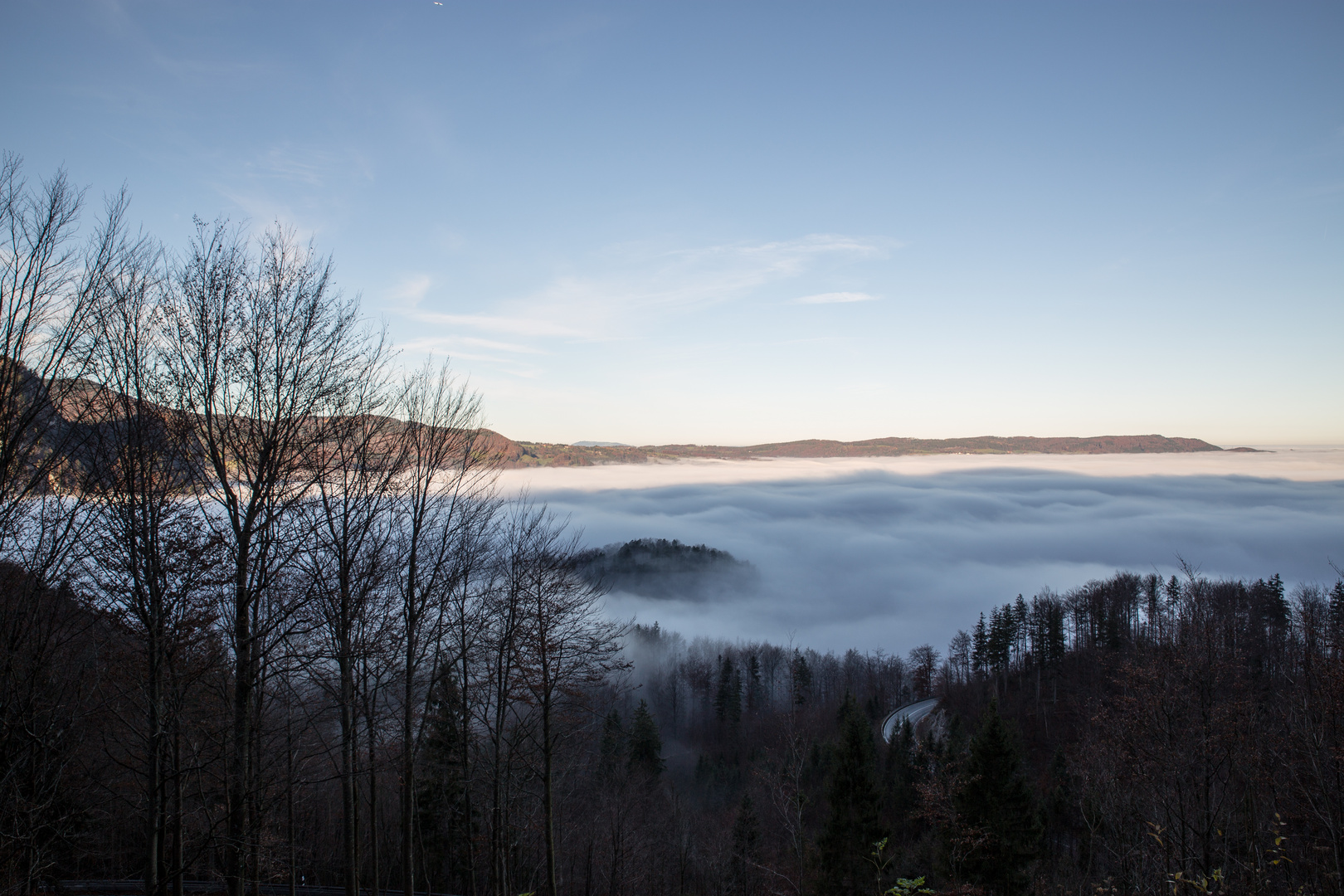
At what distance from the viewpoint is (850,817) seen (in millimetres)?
23516

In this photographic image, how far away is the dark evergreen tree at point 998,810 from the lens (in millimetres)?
20609

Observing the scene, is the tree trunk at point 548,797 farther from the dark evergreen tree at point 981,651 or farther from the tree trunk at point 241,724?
the dark evergreen tree at point 981,651

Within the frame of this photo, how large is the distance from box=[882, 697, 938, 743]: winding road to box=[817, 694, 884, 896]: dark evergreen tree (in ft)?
114

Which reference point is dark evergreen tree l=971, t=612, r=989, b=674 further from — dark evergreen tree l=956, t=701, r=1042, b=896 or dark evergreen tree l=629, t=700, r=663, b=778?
dark evergreen tree l=956, t=701, r=1042, b=896

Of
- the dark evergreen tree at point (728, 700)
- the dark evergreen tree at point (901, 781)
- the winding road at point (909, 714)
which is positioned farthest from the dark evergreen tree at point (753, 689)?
the dark evergreen tree at point (901, 781)

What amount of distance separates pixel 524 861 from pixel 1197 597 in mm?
25027

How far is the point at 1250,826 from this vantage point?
1717cm

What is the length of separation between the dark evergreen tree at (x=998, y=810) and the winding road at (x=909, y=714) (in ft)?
117

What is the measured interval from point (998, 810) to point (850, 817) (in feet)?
17.9

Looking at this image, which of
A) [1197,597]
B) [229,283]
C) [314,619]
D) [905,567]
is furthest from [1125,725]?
[905,567]

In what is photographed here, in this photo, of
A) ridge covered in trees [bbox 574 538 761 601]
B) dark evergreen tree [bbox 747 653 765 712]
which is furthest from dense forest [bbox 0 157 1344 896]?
ridge covered in trees [bbox 574 538 761 601]

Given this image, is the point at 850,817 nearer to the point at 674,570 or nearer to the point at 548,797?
the point at 548,797

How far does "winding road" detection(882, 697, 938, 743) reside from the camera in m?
59.9

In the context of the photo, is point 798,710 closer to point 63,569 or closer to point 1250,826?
point 1250,826
